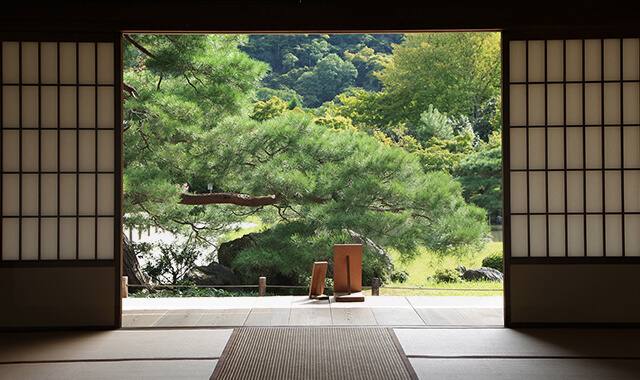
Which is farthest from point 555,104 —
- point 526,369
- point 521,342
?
point 526,369

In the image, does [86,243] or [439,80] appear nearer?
[86,243]

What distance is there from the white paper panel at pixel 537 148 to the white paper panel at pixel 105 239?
3.23 m

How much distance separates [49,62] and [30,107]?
0.37m

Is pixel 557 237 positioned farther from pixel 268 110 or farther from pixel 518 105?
pixel 268 110

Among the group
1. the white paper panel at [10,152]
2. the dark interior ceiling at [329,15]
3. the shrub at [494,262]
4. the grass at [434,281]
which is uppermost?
the dark interior ceiling at [329,15]

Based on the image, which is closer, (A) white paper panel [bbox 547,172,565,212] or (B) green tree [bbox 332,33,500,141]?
(A) white paper panel [bbox 547,172,565,212]

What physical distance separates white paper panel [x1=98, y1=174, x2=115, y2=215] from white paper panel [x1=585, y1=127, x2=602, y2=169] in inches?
143

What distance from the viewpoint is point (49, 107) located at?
3941 mm

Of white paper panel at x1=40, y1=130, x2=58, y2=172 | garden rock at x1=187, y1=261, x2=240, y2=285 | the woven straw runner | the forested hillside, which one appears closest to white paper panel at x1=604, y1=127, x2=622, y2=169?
the woven straw runner

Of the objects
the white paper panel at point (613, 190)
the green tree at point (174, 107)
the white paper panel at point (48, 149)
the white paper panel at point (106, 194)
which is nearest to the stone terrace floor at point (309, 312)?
the white paper panel at point (106, 194)

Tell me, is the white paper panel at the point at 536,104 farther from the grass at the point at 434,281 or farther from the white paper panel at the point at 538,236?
the grass at the point at 434,281

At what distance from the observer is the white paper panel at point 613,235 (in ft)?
12.9

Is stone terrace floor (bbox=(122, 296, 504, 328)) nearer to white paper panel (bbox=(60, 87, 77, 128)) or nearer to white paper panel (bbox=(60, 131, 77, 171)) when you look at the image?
white paper panel (bbox=(60, 131, 77, 171))

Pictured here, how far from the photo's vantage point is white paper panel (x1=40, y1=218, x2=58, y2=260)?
153 inches
